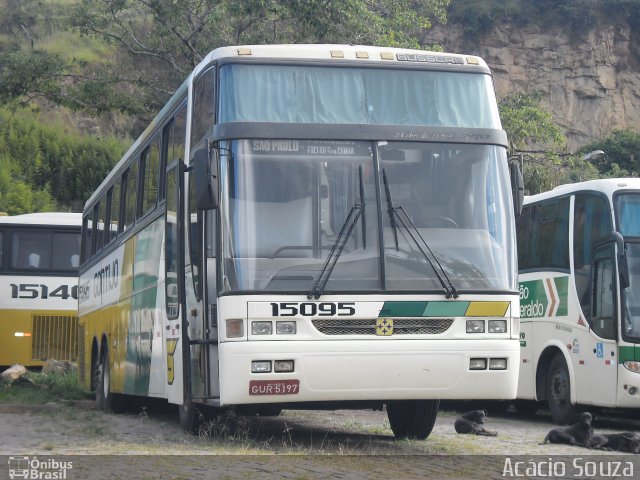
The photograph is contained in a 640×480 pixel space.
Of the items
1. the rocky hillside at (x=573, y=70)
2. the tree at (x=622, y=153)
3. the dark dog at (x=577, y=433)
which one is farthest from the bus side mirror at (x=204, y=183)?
the rocky hillside at (x=573, y=70)

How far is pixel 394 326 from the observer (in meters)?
9.74

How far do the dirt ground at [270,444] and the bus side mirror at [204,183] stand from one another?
212cm

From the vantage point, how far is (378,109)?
10.4 meters

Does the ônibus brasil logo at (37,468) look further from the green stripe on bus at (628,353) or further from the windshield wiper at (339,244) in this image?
the green stripe on bus at (628,353)

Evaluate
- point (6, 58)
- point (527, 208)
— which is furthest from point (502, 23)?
point (527, 208)

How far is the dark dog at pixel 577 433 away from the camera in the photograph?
11.6 m

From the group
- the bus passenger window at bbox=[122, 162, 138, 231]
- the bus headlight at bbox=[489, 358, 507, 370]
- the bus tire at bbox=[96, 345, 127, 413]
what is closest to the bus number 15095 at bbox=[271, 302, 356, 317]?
the bus headlight at bbox=[489, 358, 507, 370]

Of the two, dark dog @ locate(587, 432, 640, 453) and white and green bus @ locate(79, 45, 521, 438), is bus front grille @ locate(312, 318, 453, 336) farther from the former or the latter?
dark dog @ locate(587, 432, 640, 453)

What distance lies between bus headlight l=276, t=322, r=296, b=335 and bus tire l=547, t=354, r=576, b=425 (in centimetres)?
733

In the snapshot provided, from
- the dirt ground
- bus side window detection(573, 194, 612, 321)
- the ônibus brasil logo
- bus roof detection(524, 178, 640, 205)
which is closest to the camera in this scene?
the ônibus brasil logo

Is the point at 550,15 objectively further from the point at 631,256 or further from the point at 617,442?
the point at 617,442

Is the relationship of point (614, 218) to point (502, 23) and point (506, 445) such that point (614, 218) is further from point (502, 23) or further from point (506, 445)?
point (502, 23)

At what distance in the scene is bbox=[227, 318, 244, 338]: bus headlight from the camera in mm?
9562

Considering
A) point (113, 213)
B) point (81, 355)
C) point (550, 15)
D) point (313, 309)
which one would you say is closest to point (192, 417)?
point (313, 309)
